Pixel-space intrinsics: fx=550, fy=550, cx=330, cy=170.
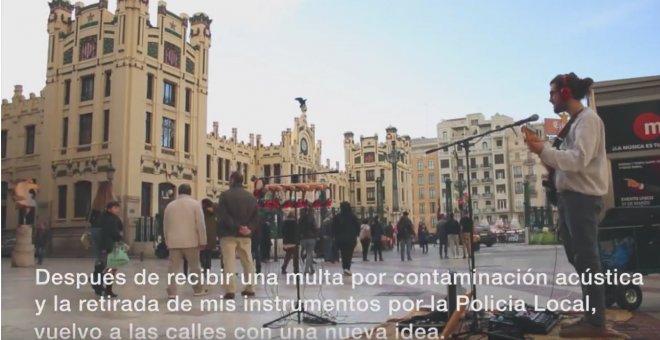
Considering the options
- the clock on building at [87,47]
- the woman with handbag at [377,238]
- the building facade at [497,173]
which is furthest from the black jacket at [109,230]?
the building facade at [497,173]

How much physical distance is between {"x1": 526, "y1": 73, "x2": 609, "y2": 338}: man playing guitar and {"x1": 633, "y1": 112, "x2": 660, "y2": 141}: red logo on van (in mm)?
3040

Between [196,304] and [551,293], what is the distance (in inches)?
189

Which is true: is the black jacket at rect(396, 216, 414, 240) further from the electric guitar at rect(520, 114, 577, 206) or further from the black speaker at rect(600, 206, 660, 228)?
the electric guitar at rect(520, 114, 577, 206)

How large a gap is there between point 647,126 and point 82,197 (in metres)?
31.0

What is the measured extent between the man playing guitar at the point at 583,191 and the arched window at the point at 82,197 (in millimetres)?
31180

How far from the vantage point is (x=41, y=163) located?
3325cm

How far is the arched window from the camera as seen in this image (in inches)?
1243

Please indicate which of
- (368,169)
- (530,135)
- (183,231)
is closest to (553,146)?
(530,135)

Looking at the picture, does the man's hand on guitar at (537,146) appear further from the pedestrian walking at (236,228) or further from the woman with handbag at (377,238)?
the woman with handbag at (377,238)

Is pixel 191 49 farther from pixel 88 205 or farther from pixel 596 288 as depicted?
pixel 596 288

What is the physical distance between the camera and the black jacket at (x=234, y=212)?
322 inches

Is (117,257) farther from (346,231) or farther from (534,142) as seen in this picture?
(534,142)

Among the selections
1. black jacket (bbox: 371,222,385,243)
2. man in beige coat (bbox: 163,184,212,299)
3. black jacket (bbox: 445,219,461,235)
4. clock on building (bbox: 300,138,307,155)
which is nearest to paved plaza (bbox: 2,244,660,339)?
man in beige coat (bbox: 163,184,212,299)

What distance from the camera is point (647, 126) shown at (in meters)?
6.91
